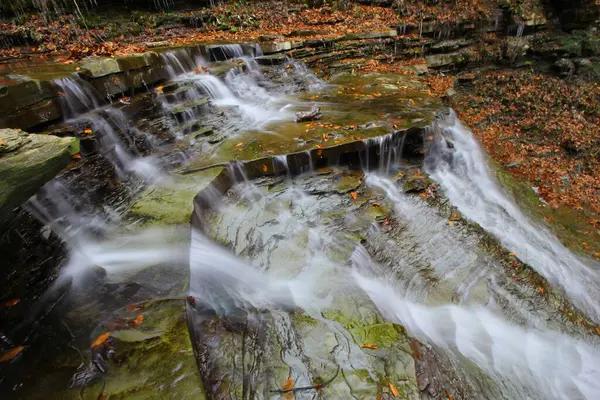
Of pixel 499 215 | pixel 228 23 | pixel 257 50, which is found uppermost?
pixel 228 23

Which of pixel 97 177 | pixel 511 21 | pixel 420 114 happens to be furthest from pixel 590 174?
pixel 97 177

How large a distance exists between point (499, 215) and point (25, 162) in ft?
26.9

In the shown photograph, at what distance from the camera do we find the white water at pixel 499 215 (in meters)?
5.77

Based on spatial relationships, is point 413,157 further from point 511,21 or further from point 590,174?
point 511,21

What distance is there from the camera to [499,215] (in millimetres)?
6938

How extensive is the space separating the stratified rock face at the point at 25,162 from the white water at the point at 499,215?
703 centimetres

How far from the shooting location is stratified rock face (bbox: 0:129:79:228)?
2658mm

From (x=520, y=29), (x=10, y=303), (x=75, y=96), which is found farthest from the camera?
(x=520, y=29)

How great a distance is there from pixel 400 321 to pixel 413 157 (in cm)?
439

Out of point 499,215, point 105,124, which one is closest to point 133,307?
point 105,124

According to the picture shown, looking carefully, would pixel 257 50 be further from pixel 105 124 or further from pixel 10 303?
pixel 10 303

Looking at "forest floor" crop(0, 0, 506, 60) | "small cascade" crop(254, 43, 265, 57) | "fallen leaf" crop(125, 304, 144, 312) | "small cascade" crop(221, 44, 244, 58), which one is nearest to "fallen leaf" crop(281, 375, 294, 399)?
"fallen leaf" crop(125, 304, 144, 312)

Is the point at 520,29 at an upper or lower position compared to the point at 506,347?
upper

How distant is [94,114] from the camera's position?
18.8ft
